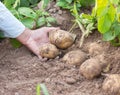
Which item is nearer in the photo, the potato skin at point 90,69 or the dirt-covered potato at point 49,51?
the potato skin at point 90,69

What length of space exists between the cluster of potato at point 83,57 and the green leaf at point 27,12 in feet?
0.62

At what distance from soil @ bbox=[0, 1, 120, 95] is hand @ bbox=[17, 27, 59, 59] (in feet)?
0.17

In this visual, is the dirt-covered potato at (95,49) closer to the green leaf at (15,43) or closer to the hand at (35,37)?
the hand at (35,37)

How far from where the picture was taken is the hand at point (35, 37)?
2.22 metres

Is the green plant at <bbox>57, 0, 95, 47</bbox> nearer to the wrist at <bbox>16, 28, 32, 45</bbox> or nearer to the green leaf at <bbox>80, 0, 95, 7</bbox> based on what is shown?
the green leaf at <bbox>80, 0, 95, 7</bbox>

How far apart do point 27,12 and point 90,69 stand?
660mm

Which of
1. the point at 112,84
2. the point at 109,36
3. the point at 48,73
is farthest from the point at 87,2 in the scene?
the point at 112,84

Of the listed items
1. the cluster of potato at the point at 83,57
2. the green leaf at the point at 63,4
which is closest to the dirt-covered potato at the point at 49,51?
the cluster of potato at the point at 83,57

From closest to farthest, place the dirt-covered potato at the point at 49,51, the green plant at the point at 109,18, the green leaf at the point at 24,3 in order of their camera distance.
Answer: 1. the green plant at the point at 109,18
2. the dirt-covered potato at the point at 49,51
3. the green leaf at the point at 24,3

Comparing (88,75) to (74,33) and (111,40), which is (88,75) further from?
(74,33)

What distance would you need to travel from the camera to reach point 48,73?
6.38 feet

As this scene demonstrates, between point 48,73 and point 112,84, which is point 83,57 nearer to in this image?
point 48,73

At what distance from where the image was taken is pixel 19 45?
226 cm

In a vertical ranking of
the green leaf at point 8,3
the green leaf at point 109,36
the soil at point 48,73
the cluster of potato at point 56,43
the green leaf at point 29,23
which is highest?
the green leaf at point 8,3
